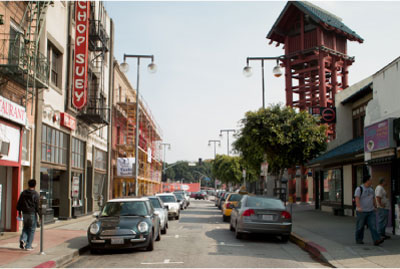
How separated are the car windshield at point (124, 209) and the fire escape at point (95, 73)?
414 inches

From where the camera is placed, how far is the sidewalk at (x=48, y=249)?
32.2 feet

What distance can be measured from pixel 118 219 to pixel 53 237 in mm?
3581

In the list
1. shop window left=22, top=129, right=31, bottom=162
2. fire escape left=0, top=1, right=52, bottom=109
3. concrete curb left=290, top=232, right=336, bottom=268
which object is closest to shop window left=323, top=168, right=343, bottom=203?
concrete curb left=290, top=232, right=336, bottom=268

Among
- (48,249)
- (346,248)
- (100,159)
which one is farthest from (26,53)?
(100,159)

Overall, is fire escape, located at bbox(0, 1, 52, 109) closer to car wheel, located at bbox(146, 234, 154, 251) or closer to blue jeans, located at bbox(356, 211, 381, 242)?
car wheel, located at bbox(146, 234, 154, 251)

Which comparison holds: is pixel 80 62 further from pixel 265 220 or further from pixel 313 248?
pixel 313 248

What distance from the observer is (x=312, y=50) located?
4019 cm

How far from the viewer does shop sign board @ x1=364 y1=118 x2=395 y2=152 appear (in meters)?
14.7

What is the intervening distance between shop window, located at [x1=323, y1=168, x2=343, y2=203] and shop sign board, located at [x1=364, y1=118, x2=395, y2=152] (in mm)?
9438

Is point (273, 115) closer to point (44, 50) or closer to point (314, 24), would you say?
point (44, 50)

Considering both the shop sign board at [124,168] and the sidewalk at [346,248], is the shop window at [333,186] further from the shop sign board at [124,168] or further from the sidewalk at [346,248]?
the shop sign board at [124,168]

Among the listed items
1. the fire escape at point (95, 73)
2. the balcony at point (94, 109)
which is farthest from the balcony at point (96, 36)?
the balcony at point (94, 109)

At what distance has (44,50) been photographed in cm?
1798

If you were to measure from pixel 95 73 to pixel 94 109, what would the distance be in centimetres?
280
